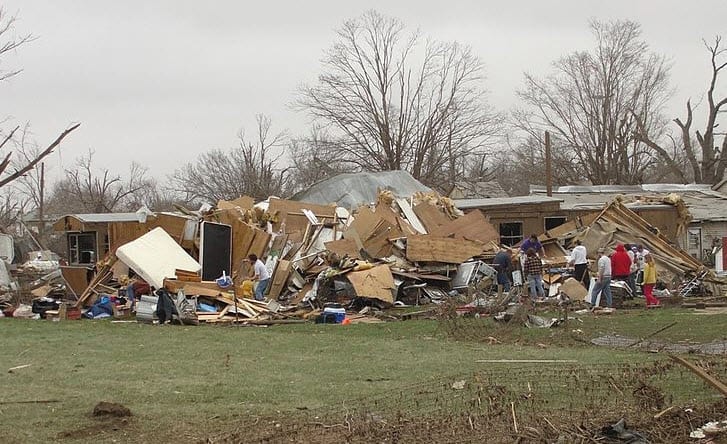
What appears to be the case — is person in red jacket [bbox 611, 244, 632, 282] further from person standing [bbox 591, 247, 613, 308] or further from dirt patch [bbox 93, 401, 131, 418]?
dirt patch [bbox 93, 401, 131, 418]

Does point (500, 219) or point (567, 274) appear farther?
point (500, 219)

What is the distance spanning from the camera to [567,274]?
23344mm

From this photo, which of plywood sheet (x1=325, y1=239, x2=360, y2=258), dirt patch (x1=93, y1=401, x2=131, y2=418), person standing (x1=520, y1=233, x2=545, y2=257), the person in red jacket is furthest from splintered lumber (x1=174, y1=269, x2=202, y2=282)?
dirt patch (x1=93, y1=401, x2=131, y2=418)

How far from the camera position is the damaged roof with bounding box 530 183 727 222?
32.8 m

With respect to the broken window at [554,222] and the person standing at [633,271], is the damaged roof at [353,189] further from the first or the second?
the person standing at [633,271]

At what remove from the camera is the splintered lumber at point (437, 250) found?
23.1 m

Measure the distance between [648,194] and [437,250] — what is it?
1759 centimetres

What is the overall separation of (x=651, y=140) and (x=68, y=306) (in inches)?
1794

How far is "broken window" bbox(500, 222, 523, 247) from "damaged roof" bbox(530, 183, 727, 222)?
2.46 meters

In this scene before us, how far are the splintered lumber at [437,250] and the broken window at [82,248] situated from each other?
11.8 metres

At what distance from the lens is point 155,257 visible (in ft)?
75.9

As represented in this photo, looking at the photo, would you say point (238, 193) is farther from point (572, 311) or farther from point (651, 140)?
point (572, 311)

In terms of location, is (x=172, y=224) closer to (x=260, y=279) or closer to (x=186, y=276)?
(x=186, y=276)

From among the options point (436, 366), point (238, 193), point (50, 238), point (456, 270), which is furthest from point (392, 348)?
point (238, 193)
